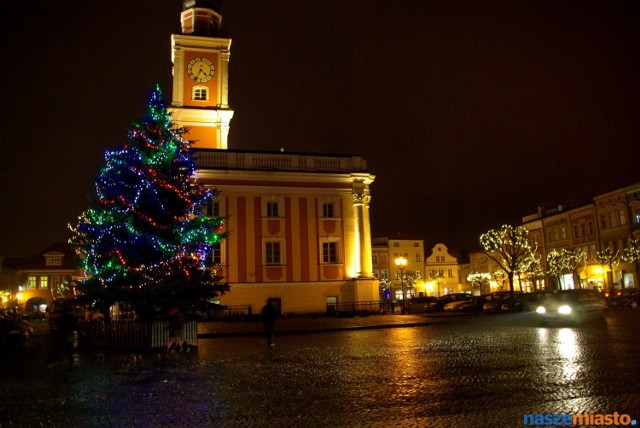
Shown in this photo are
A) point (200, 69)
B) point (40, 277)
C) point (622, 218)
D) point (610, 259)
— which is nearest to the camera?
point (200, 69)

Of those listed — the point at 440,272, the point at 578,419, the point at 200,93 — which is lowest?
the point at 578,419

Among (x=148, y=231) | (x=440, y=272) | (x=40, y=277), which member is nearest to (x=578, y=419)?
(x=148, y=231)

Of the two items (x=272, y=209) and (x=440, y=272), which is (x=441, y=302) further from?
(x=440, y=272)

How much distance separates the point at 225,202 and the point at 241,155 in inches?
145

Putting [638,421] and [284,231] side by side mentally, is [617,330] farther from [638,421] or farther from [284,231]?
[284,231]

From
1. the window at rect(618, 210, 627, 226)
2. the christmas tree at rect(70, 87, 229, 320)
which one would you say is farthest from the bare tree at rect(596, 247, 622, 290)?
the christmas tree at rect(70, 87, 229, 320)

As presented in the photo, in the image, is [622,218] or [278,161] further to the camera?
[622,218]

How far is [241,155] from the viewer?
39062 millimetres

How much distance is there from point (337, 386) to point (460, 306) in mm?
33252

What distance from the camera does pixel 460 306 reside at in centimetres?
4097

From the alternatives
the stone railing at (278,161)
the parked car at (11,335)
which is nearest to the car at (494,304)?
Answer: the stone railing at (278,161)

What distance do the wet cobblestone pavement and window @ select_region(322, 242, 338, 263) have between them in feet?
74.2

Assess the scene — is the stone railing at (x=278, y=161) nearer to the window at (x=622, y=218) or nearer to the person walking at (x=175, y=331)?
the person walking at (x=175, y=331)

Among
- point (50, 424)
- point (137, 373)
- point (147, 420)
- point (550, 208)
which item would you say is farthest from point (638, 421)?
point (550, 208)
